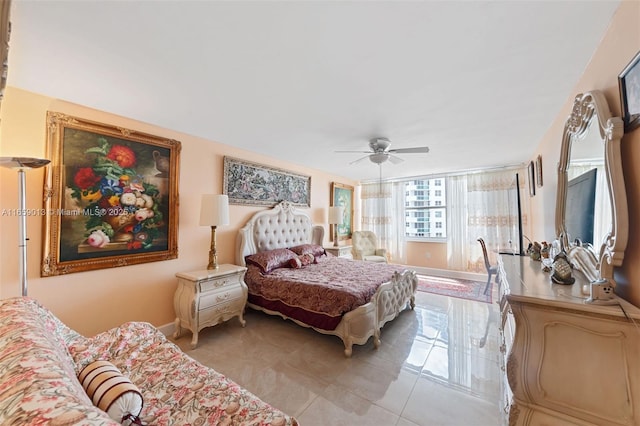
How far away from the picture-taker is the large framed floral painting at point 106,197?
205 centimetres

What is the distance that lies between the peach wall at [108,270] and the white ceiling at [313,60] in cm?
18

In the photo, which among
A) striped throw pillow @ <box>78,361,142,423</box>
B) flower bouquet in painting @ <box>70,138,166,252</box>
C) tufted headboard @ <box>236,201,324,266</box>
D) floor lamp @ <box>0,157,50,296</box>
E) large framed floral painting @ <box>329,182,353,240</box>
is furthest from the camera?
large framed floral painting @ <box>329,182,353,240</box>

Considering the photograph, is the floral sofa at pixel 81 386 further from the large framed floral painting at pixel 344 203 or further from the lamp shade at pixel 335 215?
the large framed floral painting at pixel 344 203

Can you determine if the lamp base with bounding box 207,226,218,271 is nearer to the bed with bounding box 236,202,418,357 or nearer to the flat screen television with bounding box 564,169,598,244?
the bed with bounding box 236,202,418,357

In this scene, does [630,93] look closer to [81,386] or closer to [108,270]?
[81,386]

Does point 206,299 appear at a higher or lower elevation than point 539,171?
lower

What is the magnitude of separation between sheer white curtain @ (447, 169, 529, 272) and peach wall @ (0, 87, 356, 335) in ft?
14.6

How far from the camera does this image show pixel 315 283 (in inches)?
106

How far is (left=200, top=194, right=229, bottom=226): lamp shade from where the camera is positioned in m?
2.82

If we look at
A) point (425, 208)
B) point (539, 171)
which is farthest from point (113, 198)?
point (425, 208)

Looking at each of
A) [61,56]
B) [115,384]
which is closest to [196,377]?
[115,384]

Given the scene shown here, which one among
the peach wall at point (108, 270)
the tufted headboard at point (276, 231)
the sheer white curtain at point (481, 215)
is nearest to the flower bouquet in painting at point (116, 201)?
the peach wall at point (108, 270)

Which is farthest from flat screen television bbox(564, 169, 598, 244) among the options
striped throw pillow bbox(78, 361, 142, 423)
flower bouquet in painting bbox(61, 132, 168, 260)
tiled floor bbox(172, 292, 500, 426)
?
flower bouquet in painting bbox(61, 132, 168, 260)

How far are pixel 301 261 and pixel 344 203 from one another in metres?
2.52
